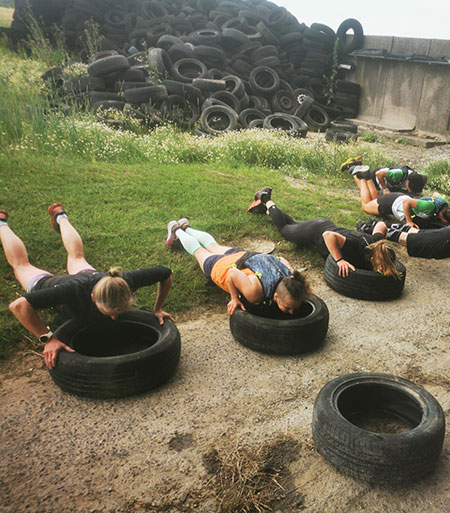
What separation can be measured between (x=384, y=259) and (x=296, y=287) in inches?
67.0

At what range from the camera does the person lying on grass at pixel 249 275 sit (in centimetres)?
420

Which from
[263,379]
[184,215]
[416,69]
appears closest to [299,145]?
[184,215]

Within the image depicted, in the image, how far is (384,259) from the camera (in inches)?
209

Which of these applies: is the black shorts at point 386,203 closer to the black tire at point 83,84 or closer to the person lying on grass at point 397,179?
the person lying on grass at point 397,179

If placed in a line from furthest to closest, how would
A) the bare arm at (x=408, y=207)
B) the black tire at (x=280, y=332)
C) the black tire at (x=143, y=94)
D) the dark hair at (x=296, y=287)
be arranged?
the black tire at (x=143, y=94), the bare arm at (x=408, y=207), the black tire at (x=280, y=332), the dark hair at (x=296, y=287)

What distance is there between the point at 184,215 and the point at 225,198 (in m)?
1.06

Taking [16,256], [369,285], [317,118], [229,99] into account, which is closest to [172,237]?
[16,256]

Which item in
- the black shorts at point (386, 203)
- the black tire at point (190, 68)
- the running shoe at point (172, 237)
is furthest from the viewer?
the black tire at point (190, 68)

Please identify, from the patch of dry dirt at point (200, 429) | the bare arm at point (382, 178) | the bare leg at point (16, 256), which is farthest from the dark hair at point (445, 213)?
the bare leg at point (16, 256)

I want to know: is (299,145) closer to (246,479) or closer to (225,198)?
(225,198)

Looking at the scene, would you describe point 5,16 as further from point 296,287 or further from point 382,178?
point 296,287

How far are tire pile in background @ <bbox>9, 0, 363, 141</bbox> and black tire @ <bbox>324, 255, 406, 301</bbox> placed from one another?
7825 mm

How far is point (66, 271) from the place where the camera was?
17.8ft

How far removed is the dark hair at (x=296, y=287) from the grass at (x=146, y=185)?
1.44 meters
